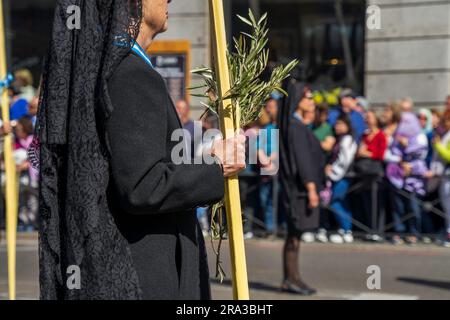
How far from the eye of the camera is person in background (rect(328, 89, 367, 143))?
39.4 feet

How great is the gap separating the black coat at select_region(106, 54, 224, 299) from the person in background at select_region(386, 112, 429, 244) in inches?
354

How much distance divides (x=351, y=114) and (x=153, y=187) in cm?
982

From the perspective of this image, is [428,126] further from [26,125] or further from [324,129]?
[26,125]

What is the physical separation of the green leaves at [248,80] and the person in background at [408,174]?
8.64m

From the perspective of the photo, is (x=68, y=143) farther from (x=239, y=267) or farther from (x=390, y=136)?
(x=390, y=136)

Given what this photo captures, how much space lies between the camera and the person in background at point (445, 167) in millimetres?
11180

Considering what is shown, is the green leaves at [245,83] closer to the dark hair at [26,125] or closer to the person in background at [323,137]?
the person in background at [323,137]

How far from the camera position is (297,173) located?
27.7 feet

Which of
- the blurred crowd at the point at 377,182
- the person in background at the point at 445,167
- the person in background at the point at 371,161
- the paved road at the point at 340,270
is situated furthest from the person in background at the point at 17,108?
the person in background at the point at 445,167

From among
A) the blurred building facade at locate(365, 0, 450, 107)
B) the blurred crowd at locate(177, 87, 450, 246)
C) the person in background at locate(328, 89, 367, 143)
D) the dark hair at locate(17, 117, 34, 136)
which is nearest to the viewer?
the blurred crowd at locate(177, 87, 450, 246)

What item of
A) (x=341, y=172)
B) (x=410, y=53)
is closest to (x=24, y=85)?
(x=341, y=172)

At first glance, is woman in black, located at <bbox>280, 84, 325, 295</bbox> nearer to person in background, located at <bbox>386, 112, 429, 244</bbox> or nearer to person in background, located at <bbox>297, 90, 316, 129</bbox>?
person in background, located at <bbox>297, 90, 316, 129</bbox>

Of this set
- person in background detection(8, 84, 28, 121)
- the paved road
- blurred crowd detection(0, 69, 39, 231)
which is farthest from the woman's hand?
person in background detection(8, 84, 28, 121)

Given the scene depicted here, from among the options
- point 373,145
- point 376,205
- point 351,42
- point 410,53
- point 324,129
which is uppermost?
point 351,42
